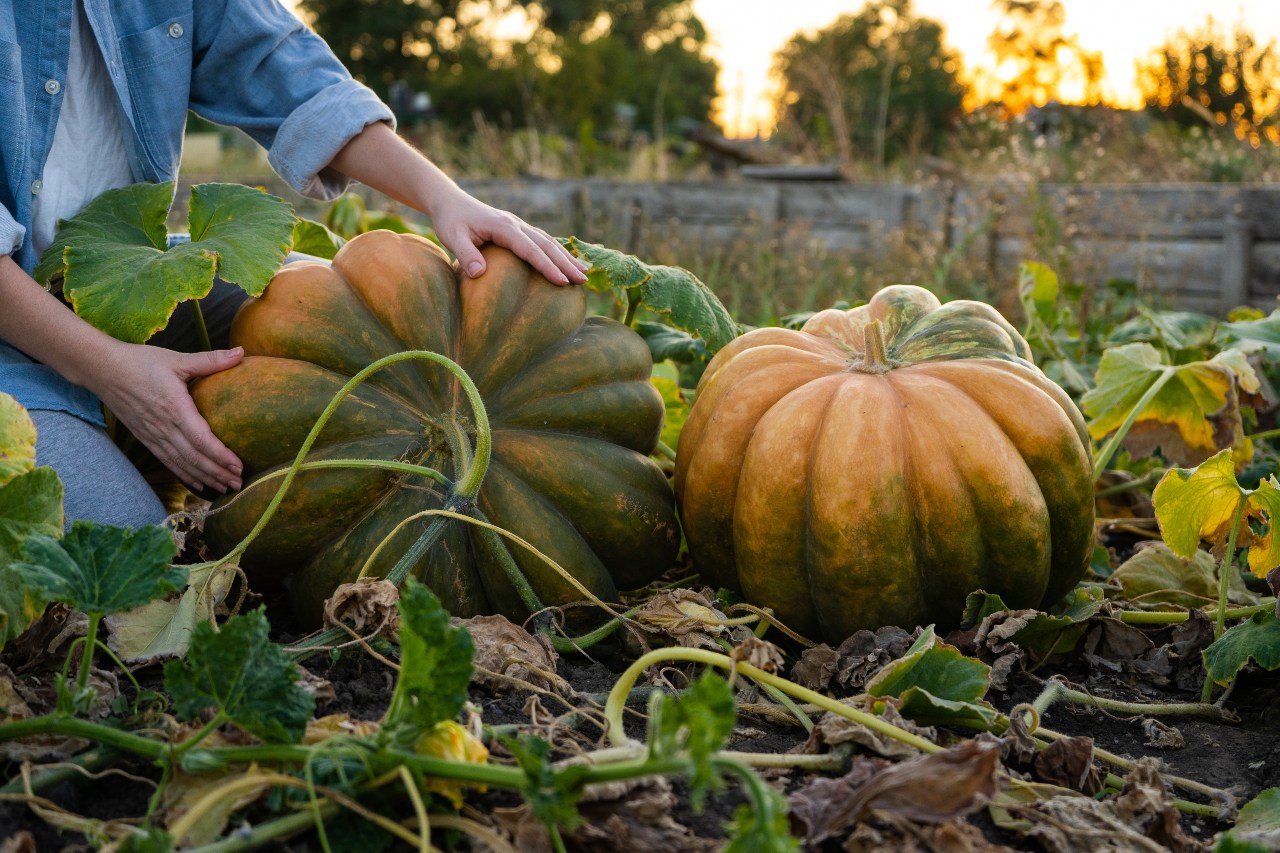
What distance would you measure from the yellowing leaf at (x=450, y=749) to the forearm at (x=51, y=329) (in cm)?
103

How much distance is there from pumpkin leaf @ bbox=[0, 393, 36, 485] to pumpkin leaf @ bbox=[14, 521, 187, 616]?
0.79ft

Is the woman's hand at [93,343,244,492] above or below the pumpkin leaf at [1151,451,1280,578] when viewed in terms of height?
above

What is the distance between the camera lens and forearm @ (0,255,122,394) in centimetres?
188

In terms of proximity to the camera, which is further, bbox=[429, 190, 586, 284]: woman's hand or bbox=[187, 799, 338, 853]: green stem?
bbox=[429, 190, 586, 284]: woman's hand

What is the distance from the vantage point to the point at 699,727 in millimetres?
932

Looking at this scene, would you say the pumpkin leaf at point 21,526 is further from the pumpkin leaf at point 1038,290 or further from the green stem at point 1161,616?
the pumpkin leaf at point 1038,290

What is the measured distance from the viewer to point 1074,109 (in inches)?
498

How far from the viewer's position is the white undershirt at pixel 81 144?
2.16 meters

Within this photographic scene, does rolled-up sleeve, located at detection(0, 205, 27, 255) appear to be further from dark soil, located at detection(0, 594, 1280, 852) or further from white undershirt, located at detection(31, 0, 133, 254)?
dark soil, located at detection(0, 594, 1280, 852)

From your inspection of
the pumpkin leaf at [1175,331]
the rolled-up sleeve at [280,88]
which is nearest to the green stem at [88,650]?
the rolled-up sleeve at [280,88]

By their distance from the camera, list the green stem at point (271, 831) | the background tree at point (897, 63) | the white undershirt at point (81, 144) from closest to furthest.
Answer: the green stem at point (271, 831) → the white undershirt at point (81, 144) → the background tree at point (897, 63)

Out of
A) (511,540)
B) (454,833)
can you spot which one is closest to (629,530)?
(511,540)

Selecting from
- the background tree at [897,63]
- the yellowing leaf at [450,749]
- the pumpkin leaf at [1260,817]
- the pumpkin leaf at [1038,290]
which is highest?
the background tree at [897,63]

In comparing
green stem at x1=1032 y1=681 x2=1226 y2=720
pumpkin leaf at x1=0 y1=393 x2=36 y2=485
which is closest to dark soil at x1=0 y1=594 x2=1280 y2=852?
green stem at x1=1032 y1=681 x2=1226 y2=720
